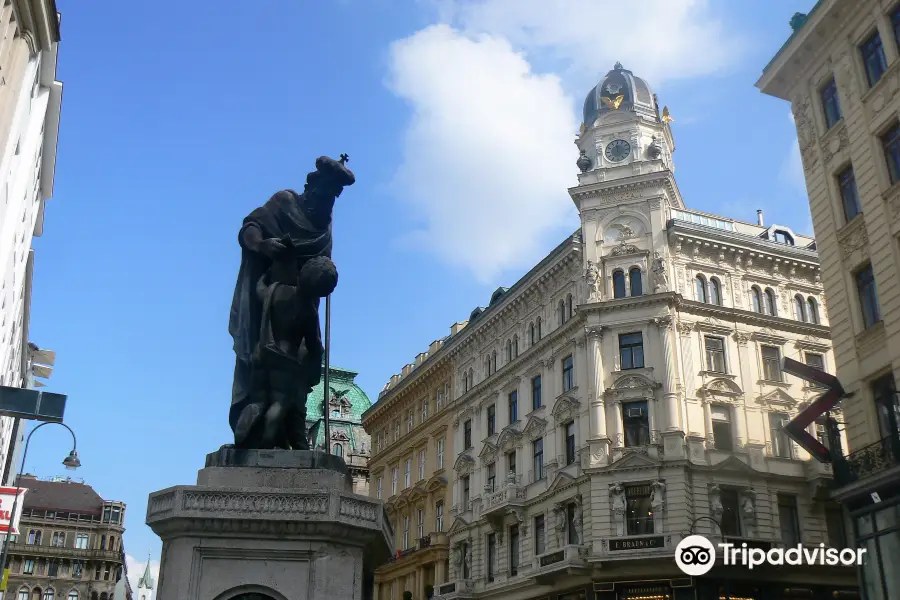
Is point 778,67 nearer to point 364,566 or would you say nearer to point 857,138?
point 857,138

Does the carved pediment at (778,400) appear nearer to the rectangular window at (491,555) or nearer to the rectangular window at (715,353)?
the rectangular window at (715,353)

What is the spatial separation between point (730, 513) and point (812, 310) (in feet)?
39.7

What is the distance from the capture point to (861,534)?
2236 cm

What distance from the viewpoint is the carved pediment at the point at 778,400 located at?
38.8 meters

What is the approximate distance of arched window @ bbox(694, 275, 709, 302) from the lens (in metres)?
40.2

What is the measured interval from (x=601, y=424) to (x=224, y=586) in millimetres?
31755

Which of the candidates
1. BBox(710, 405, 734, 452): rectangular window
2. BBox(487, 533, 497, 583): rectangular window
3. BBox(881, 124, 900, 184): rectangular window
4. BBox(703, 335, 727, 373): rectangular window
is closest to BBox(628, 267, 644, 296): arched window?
BBox(703, 335, 727, 373): rectangular window

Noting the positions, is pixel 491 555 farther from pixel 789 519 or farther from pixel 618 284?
pixel 618 284

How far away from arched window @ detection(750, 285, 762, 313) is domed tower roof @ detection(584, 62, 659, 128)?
33.9ft

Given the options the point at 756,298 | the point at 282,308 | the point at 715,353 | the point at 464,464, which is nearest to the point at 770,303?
the point at 756,298

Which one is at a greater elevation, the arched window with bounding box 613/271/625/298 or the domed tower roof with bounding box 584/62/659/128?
the domed tower roof with bounding box 584/62/659/128

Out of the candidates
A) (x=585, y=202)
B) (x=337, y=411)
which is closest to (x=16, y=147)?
(x=585, y=202)

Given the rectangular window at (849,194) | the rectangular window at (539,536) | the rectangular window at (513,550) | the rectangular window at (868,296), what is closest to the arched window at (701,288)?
the rectangular window at (539,536)

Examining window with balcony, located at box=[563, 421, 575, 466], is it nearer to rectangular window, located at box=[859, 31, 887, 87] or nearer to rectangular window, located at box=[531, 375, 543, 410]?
rectangular window, located at box=[531, 375, 543, 410]
